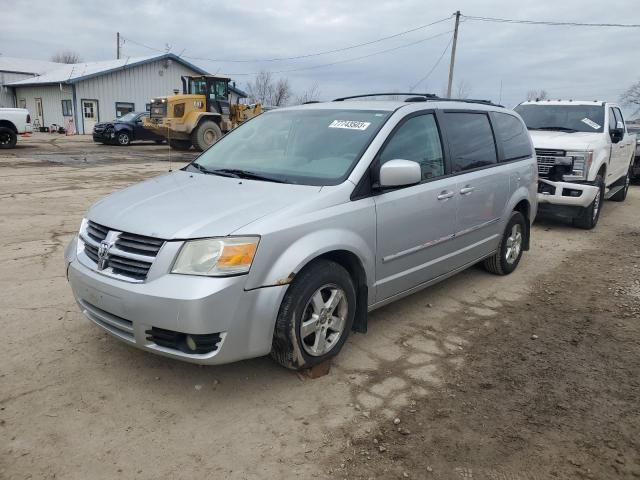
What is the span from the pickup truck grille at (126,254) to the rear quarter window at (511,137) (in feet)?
12.4

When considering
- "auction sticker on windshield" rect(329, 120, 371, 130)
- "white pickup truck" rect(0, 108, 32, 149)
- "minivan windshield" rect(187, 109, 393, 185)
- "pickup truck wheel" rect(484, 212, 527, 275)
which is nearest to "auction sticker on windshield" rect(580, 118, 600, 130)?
"pickup truck wheel" rect(484, 212, 527, 275)

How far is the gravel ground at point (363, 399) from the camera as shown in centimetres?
257

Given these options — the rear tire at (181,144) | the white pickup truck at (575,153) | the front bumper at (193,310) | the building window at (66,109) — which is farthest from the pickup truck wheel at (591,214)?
the building window at (66,109)

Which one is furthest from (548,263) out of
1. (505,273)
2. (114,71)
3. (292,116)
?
(114,71)

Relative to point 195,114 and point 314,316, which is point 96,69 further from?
point 314,316

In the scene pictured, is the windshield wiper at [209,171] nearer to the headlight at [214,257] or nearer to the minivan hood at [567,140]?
the headlight at [214,257]

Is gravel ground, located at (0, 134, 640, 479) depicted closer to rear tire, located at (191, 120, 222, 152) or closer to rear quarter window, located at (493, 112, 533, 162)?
rear quarter window, located at (493, 112, 533, 162)

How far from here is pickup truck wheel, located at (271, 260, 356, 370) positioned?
3.02m

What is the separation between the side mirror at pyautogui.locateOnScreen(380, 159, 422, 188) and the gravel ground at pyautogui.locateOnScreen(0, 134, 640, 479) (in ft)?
4.12

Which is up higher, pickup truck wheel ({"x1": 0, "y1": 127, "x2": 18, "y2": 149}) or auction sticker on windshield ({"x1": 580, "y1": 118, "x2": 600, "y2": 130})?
auction sticker on windshield ({"x1": 580, "y1": 118, "x2": 600, "y2": 130})

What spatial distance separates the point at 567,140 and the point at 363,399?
21.8 ft

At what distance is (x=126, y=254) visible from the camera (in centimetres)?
294

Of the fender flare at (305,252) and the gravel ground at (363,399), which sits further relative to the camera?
the fender flare at (305,252)

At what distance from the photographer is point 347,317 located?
3.45 metres
